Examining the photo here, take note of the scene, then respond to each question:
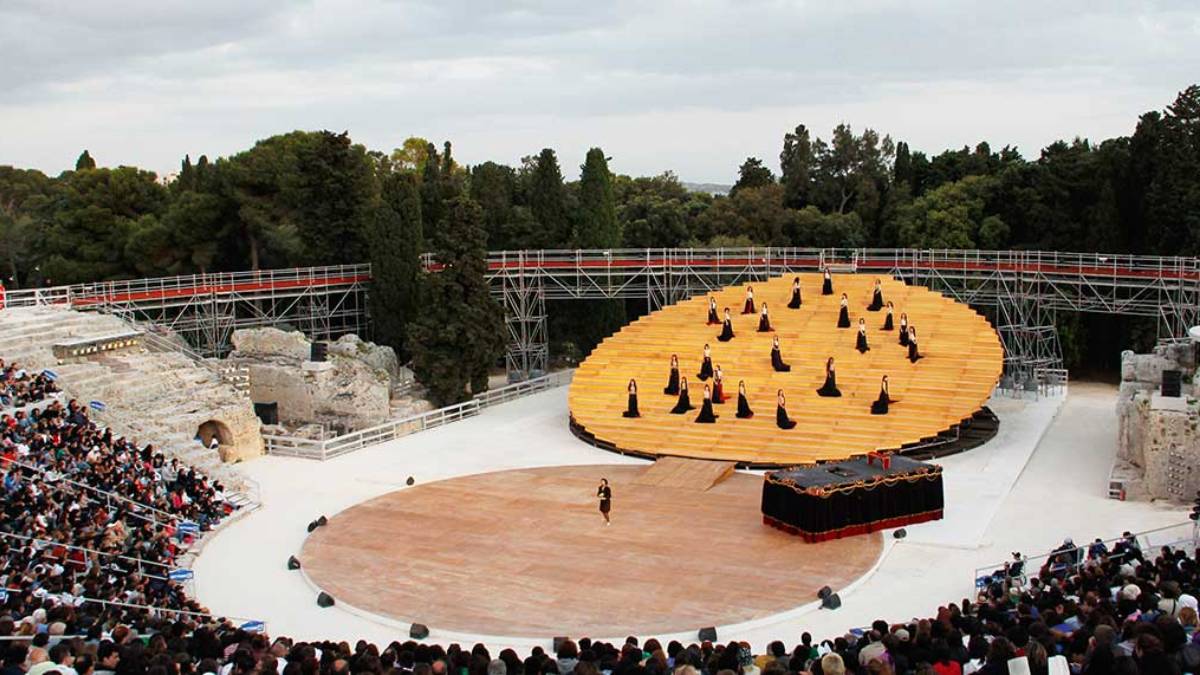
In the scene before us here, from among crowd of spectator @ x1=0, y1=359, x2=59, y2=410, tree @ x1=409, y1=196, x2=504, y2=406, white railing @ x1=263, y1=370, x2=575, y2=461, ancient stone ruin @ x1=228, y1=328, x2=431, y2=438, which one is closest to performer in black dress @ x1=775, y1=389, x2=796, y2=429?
white railing @ x1=263, y1=370, x2=575, y2=461

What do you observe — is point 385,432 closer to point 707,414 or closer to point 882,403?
point 707,414

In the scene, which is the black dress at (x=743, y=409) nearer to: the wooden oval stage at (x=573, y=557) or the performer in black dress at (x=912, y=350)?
the wooden oval stage at (x=573, y=557)

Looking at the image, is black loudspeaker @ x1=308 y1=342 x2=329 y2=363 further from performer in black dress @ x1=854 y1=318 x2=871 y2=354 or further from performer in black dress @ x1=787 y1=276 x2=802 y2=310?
performer in black dress @ x1=854 y1=318 x2=871 y2=354

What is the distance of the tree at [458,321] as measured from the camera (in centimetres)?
4078

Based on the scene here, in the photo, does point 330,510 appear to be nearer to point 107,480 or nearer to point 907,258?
point 107,480

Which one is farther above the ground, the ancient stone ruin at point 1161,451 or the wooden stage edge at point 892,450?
the ancient stone ruin at point 1161,451

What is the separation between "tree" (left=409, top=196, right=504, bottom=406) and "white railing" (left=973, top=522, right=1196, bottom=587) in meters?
22.4

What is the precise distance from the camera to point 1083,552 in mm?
21609

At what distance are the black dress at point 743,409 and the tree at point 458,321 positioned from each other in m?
11.3

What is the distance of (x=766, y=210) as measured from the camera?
63000mm

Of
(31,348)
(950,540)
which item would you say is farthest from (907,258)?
(31,348)

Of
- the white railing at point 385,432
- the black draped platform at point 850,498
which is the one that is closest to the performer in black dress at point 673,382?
the white railing at point 385,432

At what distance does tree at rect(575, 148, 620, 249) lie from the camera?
54.1 meters

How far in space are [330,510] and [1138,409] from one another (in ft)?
66.1
